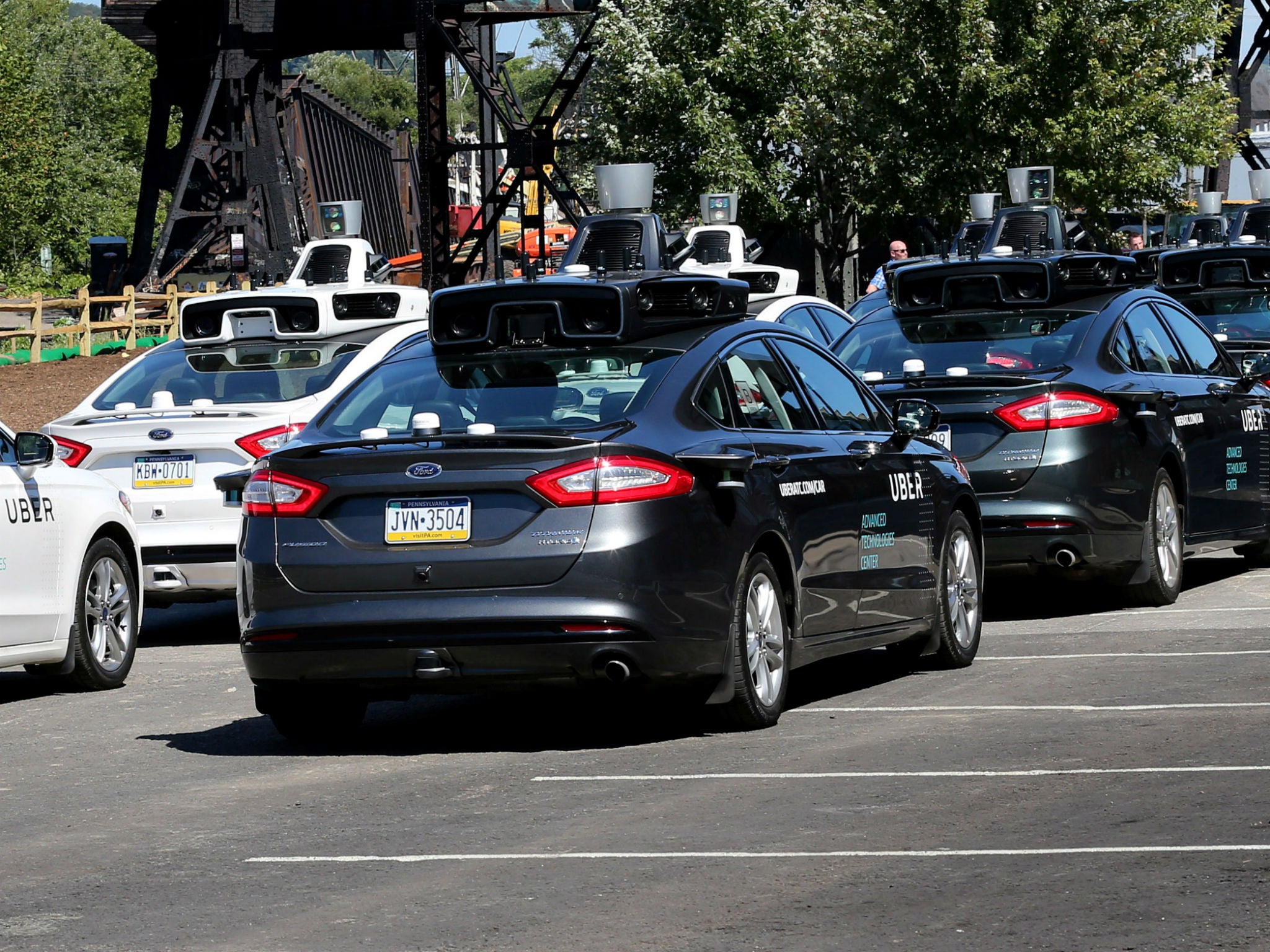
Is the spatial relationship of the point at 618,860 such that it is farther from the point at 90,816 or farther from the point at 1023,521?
the point at 1023,521

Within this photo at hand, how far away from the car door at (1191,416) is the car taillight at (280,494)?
5.97 m

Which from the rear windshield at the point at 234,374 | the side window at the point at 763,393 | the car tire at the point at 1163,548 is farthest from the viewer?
the rear windshield at the point at 234,374

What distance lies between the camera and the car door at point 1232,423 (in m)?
13.5

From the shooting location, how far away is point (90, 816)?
727cm

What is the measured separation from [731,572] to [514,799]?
Answer: 142cm

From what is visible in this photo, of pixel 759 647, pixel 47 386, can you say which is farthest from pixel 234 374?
pixel 47 386

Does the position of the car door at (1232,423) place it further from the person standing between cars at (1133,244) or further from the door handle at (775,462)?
the person standing between cars at (1133,244)

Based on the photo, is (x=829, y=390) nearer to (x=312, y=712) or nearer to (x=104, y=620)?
(x=312, y=712)

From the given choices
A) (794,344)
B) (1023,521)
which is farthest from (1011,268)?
(794,344)

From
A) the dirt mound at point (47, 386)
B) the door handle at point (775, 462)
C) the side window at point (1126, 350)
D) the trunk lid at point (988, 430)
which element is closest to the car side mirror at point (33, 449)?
the door handle at point (775, 462)

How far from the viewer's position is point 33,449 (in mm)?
10445

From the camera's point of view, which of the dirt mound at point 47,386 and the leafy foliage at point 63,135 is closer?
the dirt mound at point 47,386

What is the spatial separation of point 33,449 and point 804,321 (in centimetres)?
712

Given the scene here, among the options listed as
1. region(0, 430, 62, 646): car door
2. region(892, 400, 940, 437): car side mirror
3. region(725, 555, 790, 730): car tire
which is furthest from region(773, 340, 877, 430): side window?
region(0, 430, 62, 646): car door
